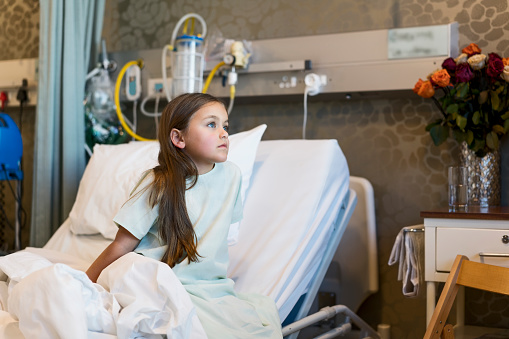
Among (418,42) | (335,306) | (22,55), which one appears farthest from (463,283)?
(22,55)

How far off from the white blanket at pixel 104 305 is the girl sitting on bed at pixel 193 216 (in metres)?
0.21

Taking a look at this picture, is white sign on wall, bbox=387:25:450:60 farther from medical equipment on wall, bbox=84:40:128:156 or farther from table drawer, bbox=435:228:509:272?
medical equipment on wall, bbox=84:40:128:156

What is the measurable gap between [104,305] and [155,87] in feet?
5.39

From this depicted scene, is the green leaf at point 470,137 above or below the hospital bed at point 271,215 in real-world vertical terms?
above

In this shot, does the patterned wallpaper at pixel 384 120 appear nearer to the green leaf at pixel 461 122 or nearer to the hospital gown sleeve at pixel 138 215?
the green leaf at pixel 461 122

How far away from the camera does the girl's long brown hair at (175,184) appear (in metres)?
1.53

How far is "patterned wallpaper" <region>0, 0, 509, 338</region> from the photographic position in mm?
2301

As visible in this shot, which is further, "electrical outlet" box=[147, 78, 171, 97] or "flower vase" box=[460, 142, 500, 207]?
"electrical outlet" box=[147, 78, 171, 97]

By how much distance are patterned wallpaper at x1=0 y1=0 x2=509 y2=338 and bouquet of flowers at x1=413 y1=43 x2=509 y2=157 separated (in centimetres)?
14

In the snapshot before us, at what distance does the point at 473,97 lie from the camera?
7.12ft

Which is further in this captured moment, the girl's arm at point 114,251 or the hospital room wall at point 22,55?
the hospital room wall at point 22,55

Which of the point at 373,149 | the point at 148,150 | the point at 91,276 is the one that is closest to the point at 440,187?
the point at 373,149

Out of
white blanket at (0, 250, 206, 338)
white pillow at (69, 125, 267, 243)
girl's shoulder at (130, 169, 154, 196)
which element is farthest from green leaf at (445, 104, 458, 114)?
white blanket at (0, 250, 206, 338)

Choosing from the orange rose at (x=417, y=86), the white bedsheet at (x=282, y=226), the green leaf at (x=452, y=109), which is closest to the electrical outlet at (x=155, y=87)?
the white bedsheet at (x=282, y=226)
